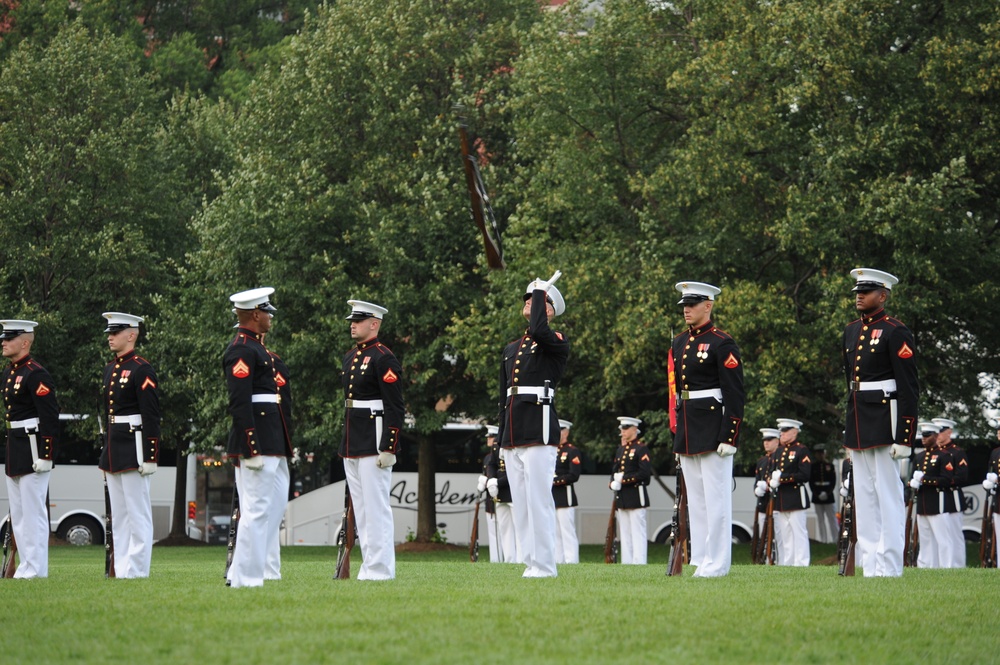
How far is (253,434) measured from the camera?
34.1 ft

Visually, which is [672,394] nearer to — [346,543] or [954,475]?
[346,543]

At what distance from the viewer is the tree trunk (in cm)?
3338

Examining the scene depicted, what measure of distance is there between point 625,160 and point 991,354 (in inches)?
318

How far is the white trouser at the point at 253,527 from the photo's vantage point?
1022 centimetres

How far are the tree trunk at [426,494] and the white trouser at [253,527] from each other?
22822mm

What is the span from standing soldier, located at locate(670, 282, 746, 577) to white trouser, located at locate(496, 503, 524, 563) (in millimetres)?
10629

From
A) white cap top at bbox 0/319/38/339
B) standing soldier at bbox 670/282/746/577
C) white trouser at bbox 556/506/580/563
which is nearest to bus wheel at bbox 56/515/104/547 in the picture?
white trouser at bbox 556/506/580/563

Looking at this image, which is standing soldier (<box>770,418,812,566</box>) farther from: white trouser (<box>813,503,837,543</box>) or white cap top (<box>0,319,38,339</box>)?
white cap top (<box>0,319,38,339</box>)

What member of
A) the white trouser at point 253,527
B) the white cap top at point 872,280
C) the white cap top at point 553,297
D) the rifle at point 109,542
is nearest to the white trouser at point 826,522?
the white cap top at point 872,280

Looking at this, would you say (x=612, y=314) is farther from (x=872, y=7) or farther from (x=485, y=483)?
(x=872, y=7)

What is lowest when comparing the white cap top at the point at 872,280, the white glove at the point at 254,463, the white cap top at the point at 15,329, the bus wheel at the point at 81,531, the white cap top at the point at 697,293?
the bus wheel at the point at 81,531

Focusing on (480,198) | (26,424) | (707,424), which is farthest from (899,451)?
(480,198)

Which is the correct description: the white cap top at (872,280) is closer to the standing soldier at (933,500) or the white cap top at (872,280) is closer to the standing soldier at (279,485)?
the standing soldier at (279,485)

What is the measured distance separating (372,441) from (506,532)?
11.6m
